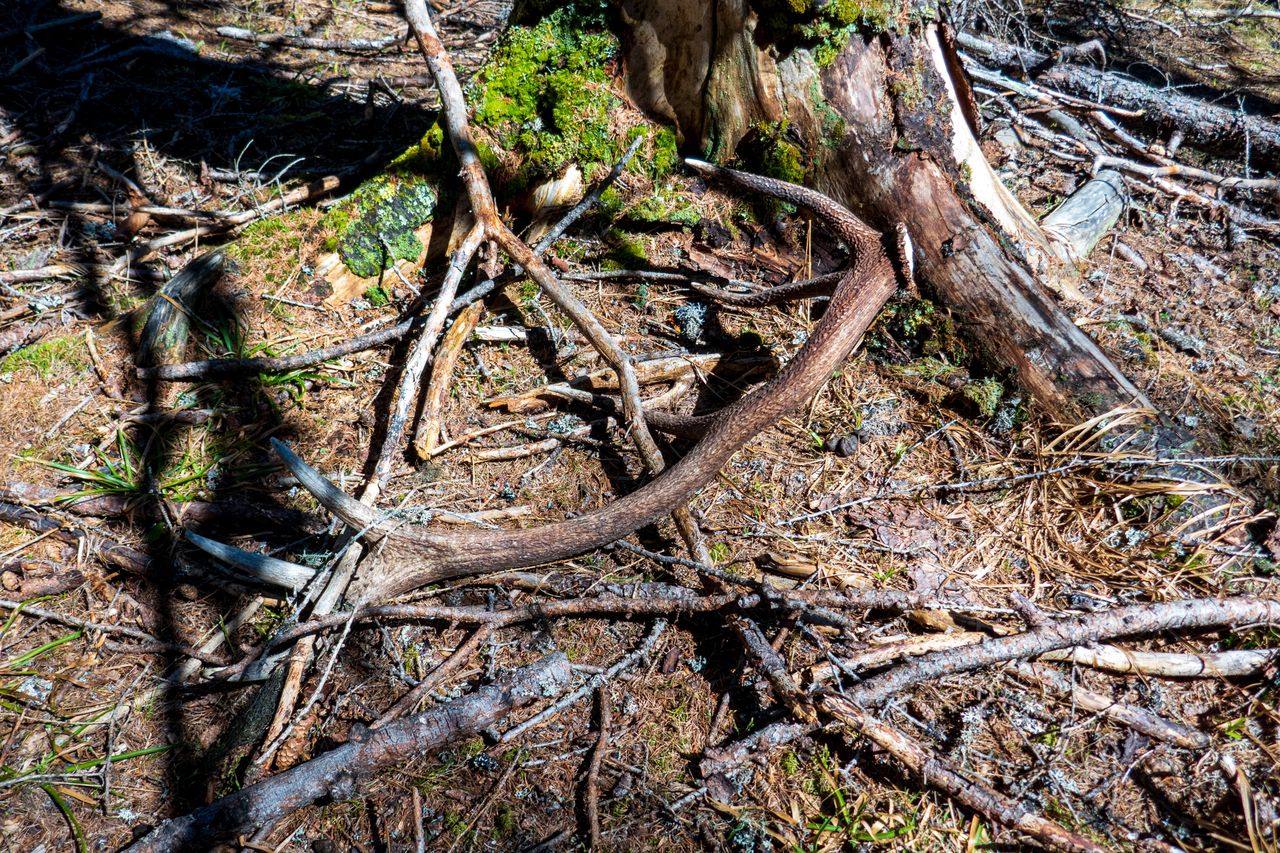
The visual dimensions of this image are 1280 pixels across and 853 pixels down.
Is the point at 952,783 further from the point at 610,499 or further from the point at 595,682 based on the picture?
the point at 610,499

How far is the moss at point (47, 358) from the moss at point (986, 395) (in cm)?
384

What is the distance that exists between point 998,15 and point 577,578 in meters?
5.96

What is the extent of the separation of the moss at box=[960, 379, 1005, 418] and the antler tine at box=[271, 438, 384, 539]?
2.35 metres

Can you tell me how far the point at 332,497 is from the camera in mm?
2365

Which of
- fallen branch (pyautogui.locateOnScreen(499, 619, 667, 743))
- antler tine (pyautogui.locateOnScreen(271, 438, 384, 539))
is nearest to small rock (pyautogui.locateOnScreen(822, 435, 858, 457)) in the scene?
fallen branch (pyautogui.locateOnScreen(499, 619, 667, 743))

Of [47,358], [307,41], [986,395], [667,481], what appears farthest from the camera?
[307,41]

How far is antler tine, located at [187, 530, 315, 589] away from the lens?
2488 millimetres

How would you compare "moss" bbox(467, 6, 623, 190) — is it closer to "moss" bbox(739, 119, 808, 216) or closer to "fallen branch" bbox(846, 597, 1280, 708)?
"moss" bbox(739, 119, 808, 216)

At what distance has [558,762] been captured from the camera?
221 centimetres

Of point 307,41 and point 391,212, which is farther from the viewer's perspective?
point 307,41

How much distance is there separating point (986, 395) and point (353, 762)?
2.66 metres

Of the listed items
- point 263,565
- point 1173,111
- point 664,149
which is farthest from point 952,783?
point 1173,111

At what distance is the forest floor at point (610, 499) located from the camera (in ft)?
6.97

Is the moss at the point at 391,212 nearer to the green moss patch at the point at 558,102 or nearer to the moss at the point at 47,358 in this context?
the green moss patch at the point at 558,102
